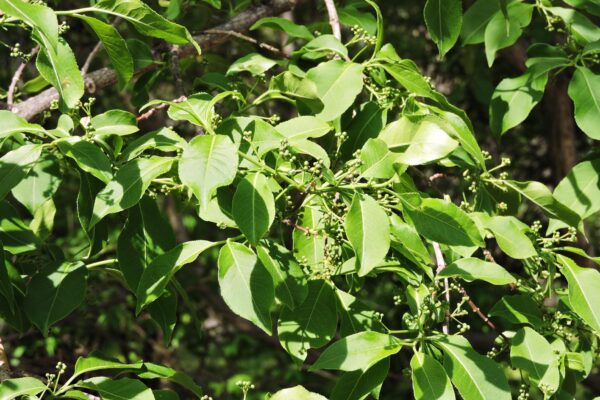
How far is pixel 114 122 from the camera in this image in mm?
1500

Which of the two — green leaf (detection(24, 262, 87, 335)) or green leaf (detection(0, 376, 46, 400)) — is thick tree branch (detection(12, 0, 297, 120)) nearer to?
green leaf (detection(24, 262, 87, 335))

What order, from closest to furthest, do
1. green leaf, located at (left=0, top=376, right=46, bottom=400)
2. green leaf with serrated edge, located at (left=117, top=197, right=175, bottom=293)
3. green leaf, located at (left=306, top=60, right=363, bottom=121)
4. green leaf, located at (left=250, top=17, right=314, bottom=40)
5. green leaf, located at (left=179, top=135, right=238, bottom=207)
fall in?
green leaf, located at (left=179, top=135, right=238, bottom=207) < green leaf, located at (left=0, top=376, right=46, bottom=400) < green leaf with serrated edge, located at (left=117, top=197, right=175, bottom=293) < green leaf, located at (left=306, top=60, right=363, bottom=121) < green leaf, located at (left=250, top=17, right=314, bottom=40)

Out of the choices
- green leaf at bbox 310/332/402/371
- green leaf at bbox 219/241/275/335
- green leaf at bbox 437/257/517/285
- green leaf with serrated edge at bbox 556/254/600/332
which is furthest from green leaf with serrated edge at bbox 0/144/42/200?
green leaf with serrated edge at bbox 556/254/600/332

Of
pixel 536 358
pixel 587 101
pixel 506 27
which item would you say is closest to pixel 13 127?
pixel 536 358

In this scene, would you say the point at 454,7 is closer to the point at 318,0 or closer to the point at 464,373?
the point at 464,373

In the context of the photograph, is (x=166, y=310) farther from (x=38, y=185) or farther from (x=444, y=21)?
(x=444, y=21)

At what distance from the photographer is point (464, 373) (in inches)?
54.1

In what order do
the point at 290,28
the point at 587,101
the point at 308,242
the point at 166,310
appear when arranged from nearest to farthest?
1. the point at 308,242
2. the point at 166,310
3. the point at 587,101
4. the point at 290,28

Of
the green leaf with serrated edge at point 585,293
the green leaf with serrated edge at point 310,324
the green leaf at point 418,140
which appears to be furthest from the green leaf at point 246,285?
the green leaf with serrated edge at point 585,293

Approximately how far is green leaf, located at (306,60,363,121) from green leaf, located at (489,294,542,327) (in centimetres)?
46

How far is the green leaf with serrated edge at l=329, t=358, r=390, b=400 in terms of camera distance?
1.43 metres

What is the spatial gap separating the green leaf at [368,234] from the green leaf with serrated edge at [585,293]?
1.38 ft

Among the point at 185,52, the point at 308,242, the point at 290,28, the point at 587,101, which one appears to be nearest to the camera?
the point at 308,242

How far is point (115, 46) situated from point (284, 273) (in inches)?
20.9
